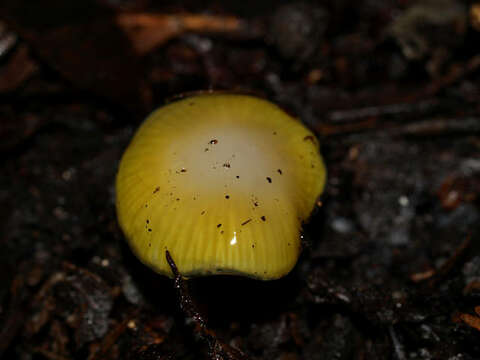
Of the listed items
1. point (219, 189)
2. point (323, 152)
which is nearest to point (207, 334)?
point (219, 189)

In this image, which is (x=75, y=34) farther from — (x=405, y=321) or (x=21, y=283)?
(x=405, y=321)

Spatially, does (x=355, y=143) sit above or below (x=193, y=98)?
below

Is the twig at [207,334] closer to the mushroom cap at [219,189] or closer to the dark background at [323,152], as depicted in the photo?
the dark background at [323,152]

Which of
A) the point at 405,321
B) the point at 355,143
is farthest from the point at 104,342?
the point at 355,143

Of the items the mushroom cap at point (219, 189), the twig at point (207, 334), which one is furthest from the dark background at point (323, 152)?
the mushroom cap at point (219, 189)

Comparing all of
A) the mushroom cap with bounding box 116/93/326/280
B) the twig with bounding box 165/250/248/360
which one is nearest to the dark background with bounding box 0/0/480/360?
the twig with bounding box 165/250/248/360

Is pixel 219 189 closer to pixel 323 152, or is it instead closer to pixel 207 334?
pixel 207 334

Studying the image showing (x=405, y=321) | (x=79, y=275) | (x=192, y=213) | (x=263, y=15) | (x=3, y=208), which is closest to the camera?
(x=192, y=213)
